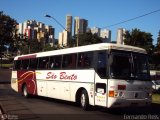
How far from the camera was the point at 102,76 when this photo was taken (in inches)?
589

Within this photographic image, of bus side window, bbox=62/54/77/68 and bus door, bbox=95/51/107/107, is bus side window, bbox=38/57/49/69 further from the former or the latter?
bus door, bbox=95/51/107/107

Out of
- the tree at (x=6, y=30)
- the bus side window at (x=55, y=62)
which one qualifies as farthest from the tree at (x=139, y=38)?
the bus side window at (x=55, y=62)

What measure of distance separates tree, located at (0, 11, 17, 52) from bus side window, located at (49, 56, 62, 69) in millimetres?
24603

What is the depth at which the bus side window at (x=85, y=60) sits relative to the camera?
16197 mm

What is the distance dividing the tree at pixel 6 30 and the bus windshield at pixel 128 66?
3044 centimetres

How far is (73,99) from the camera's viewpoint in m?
17.5

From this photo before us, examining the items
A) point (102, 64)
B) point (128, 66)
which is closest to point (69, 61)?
point (102, 64)

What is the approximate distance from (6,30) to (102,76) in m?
31.0

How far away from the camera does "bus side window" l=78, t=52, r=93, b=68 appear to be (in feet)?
53.1

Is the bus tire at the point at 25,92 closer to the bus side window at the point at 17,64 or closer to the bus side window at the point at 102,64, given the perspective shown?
the bus side window at the point at 17,64

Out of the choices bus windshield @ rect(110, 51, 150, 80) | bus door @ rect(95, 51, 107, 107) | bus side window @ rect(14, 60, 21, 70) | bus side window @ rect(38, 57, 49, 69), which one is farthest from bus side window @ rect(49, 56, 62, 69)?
bus side window @ rect(14, 60, 21, 70)

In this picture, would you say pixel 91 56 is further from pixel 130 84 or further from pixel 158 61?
pixel 158 61

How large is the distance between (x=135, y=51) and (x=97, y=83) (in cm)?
212

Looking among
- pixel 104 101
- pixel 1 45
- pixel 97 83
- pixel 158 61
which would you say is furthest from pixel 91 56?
pixel 158 61
